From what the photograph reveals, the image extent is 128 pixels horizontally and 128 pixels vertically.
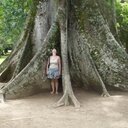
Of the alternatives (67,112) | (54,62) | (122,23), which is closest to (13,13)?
(122,23)

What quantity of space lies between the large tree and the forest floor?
16.8 inches

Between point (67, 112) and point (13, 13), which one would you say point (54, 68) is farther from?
point (13, 13)

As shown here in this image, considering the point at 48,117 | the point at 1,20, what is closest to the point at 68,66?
the point at 48,117

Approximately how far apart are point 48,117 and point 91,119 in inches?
41.0

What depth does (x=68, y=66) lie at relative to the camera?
36.7ft

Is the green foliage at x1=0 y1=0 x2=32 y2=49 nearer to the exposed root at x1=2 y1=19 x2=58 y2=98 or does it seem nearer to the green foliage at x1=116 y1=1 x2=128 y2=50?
the green foliage at x1=116 y1=1 x2=128 y2=50

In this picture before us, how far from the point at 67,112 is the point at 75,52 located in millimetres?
2968

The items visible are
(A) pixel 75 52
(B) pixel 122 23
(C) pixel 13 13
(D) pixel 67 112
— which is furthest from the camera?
(B) pixel 122 23

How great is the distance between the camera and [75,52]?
1156 centimetres

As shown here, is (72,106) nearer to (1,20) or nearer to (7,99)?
(7,99)

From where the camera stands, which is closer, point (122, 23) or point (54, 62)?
point (54, 62)

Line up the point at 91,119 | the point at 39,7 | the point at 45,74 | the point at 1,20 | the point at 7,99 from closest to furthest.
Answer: the point at 91,119 < the point at 7,99 < the point at 45,74 < the point at 39,7 < the point at 1,20

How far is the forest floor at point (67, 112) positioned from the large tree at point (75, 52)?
1.40 feet

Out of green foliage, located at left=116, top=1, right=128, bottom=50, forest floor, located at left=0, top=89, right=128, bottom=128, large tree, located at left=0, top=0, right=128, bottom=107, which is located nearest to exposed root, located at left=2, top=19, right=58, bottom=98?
large tree, located at left=0, top=0, right=128, bottom=107
